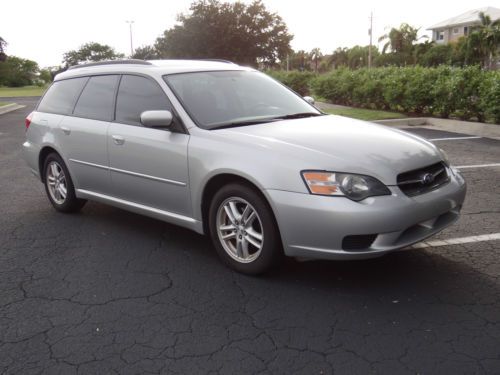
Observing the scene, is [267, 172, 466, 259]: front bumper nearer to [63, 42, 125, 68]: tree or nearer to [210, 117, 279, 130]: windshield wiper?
[210, 117, 279, 130]: windshield wiper

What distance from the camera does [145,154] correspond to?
15.8 feet

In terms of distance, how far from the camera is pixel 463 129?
41.7 feet

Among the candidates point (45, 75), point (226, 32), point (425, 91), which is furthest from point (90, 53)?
point (425, 91)

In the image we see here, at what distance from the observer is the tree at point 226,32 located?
53.7 m

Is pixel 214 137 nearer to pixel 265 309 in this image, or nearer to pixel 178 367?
pixel 265 309

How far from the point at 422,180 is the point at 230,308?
1622 millimetres

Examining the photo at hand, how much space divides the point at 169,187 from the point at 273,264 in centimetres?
116

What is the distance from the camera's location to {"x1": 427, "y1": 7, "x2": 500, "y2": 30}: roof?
100356 millimetres

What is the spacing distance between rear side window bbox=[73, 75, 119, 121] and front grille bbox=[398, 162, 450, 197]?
2.85 meters

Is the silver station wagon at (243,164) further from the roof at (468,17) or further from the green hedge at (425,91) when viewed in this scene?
the roof at (468,17)

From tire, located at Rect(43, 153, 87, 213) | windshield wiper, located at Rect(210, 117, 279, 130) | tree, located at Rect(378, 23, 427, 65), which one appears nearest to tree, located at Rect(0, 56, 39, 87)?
tree, located at Rect(378, 23, 427, 65)

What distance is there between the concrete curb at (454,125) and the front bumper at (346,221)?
8819 mm

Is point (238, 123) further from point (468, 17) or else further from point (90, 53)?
point (90, 53)

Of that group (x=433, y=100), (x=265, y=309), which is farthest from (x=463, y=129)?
(x=265, y=309)
